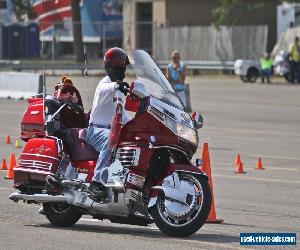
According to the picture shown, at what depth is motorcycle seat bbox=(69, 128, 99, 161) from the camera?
11562mm

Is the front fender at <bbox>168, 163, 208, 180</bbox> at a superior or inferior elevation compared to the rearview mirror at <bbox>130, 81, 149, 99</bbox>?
inferior

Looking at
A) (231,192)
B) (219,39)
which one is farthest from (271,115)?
(219,39)

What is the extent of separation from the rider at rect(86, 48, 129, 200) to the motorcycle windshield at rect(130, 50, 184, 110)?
0.13 metres

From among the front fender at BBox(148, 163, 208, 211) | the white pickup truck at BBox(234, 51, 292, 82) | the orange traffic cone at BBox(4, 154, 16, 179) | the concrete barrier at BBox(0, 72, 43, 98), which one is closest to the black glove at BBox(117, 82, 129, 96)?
the front fender at BBox(148, 163, 208, 211)

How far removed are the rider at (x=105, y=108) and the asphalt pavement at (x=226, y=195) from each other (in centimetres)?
58

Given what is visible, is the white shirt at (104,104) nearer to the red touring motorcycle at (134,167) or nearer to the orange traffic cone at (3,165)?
the red touring motorcycle at (134,167)

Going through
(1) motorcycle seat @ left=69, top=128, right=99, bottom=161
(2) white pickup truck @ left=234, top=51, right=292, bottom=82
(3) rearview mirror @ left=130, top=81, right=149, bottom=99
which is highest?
(3) rearview mirror @ left=130, top=81, right=149, bottom=99

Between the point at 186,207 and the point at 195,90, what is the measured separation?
32.2 meters

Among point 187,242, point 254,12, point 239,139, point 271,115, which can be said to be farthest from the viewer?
point 254,12

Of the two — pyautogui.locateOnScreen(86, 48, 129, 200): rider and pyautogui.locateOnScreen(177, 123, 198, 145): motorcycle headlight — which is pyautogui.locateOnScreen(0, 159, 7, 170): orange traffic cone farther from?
pyautogui.locateOnScreen(177, 123, 198, 145): motorcycle headlight

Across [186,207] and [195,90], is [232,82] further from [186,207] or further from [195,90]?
[186,207]

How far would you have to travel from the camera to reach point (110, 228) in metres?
11.7

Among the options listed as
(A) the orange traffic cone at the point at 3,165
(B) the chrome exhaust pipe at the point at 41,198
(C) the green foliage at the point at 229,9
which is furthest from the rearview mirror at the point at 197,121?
(C) the green foliage at the point at 229,9

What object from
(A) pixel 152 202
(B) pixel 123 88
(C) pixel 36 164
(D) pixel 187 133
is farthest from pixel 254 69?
(A) pixel 152 202
